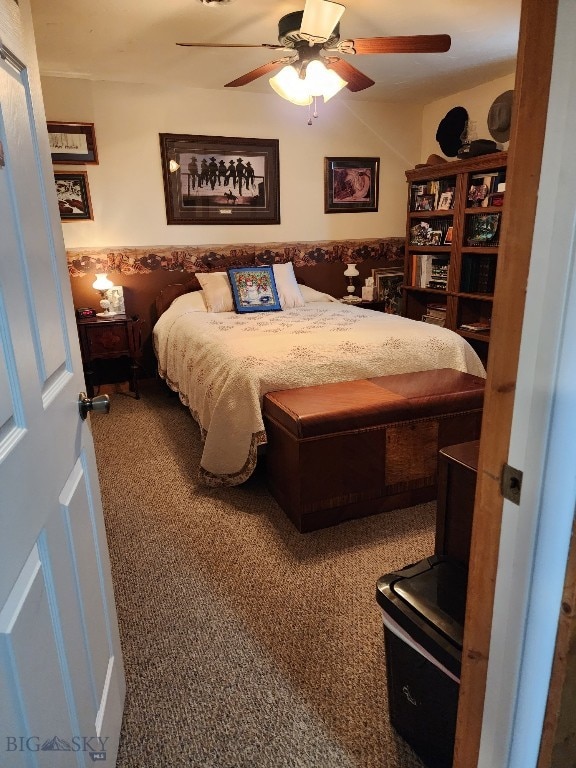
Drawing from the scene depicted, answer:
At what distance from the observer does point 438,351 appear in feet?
9.09

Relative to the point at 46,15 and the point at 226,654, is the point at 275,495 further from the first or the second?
the point at 46,15

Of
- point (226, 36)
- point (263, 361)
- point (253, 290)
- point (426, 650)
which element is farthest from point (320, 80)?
point (426, 650)

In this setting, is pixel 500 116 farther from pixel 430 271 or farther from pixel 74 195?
pixel 74 195

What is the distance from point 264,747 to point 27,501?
1.01m

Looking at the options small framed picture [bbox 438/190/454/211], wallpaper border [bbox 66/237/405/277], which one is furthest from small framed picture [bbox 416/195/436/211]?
wallpaper border [bbox 66/237/405/277]

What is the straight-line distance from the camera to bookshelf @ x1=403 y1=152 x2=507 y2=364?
387cm

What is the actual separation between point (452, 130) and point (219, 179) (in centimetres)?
218

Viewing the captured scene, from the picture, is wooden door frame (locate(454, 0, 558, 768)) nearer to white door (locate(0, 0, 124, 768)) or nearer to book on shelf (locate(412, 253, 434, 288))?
white door (locate(0, 0, 124, 768))

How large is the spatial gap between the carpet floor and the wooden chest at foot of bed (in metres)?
0.11

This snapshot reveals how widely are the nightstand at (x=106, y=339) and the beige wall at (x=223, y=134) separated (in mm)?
743

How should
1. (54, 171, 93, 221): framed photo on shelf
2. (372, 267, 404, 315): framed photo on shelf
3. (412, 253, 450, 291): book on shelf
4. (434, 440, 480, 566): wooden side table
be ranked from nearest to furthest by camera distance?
(434, 440, 480, 566): wooden side table
(54, 171, 93, 221): framed photo on shelf
(412, 253, 450, 291): book on shelf
(372, 267, 404, 315): framed photo on shelf

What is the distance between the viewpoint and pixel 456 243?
13.6 ft

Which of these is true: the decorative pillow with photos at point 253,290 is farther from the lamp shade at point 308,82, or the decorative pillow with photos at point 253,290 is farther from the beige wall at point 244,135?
the lamp shade at point 308,82

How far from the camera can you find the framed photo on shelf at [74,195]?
3.84 metres
